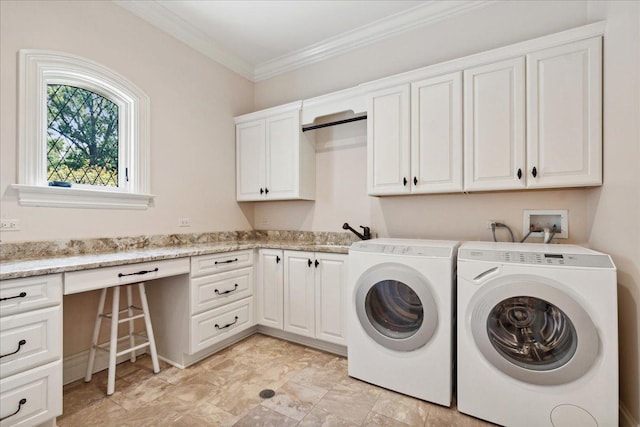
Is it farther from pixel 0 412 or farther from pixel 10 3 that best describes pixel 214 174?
pixel 0 412

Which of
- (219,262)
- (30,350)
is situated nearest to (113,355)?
(30,350)

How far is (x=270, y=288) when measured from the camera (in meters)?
2.79

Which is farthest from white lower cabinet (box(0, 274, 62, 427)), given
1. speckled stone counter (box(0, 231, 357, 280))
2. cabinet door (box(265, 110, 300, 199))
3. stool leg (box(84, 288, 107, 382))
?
cabinet door (box(265, 110, 300, 199))

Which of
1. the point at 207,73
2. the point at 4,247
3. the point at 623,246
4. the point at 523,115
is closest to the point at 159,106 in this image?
the point at 207,73

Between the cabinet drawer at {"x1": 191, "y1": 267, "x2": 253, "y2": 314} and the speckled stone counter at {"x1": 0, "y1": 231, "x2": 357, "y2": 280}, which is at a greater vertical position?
the speckled stone counter at {"x1": 0, "y1": 231, "x2": 357, "y2": 280}

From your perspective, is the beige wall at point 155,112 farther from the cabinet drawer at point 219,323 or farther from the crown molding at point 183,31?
the cabinet drawer at point 219,323

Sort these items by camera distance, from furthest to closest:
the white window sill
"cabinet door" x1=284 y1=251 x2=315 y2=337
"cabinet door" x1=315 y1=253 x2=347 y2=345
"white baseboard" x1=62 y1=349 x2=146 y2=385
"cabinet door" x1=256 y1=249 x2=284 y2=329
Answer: "cabinet door" x1=256 y1=249 x2=284 y2=329 < "cabinet door" x1=284 y1=251 x2=315 y2=337 < "cabinet door" x1=315 y1=253 x2=347 y2=345 < "white baseboard" x1=62 y1=349 x2=146 y2=385 < the white window sill

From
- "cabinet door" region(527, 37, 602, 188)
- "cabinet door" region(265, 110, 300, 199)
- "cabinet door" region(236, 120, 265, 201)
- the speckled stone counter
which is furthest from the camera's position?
"cabinet door" region(236, 120, 265, 201)

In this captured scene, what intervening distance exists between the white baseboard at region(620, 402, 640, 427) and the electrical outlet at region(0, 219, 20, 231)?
11.4ft

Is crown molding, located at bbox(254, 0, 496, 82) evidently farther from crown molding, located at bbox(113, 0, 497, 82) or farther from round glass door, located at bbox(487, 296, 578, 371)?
round glass door, located at bbox(487, 296, 578, 371)

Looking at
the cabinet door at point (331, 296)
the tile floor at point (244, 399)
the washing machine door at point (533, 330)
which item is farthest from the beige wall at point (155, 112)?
the washing machine door at point (533, 330)

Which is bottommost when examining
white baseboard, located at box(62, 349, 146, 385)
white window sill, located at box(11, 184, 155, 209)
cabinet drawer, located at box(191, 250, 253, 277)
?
white baseboard, located at box(62, 349, 146, 385)

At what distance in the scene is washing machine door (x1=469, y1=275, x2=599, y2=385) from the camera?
57.1 inches

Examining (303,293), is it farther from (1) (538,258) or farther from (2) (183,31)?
(2) (183,31)
